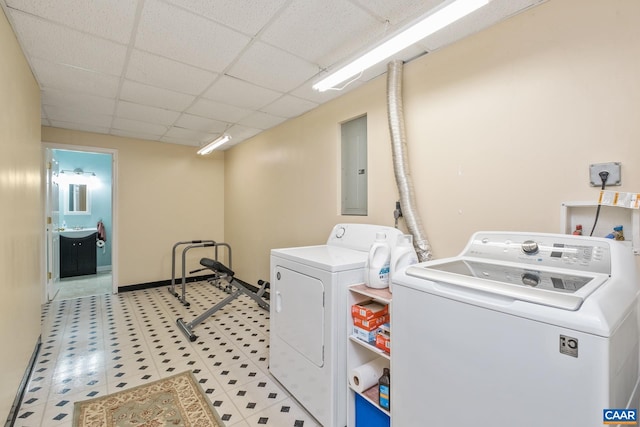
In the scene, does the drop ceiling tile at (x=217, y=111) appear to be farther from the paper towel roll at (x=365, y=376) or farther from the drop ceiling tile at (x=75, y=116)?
the paper towel roll at (x=365, y=376)

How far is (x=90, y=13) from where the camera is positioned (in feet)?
5.93

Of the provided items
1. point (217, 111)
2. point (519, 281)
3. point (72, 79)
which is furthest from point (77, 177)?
point (519, 281)

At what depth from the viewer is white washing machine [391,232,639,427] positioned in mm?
837

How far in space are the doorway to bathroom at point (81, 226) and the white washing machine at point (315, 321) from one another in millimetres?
4004

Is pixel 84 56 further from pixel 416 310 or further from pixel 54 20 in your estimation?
pixel 416 310

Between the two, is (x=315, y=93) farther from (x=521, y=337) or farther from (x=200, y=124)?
(x=521, y=337)

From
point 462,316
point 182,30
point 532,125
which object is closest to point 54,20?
point 182,30

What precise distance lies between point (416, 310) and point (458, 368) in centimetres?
26

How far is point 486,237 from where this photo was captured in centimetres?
164

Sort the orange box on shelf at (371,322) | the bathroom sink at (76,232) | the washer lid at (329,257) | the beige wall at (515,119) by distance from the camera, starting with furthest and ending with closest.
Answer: the bathroom sink at (76,232)
the washer lid at (329,257)
the orange box on shelf at (371,322)
the beige wall at (515,119)

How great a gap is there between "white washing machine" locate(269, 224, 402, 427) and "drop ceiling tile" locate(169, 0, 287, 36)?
5.26 feet

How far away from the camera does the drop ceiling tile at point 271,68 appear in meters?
2.23

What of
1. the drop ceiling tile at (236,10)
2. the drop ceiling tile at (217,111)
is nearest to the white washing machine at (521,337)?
the drop ceiling tile at (236,10)

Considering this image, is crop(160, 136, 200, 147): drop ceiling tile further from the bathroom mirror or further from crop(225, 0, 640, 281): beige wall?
crop(225, 0, 640, 281): beige wall
